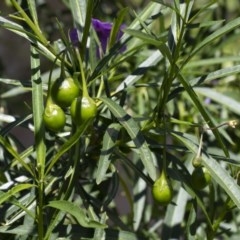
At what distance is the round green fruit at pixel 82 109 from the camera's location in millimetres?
733

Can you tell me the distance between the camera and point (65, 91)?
0.76 metres

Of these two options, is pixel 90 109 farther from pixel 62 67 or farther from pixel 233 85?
pixel 233 85

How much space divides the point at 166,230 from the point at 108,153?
0.24 metres

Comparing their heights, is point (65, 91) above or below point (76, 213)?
above

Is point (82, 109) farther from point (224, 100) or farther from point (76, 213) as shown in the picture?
point (224, 100)

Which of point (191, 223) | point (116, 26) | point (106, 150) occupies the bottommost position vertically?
point (191, 223)

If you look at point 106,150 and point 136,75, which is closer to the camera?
point 106,150

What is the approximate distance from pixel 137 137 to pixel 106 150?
39 mm

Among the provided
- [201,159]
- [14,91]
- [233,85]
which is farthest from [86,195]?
[233,85]

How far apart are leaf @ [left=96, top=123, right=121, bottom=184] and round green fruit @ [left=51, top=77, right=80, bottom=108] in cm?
6

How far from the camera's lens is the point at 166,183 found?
779mm

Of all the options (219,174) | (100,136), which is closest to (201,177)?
(219,174)

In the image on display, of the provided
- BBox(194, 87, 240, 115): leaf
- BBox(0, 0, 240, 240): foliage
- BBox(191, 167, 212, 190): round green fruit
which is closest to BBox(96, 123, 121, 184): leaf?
BBox(0, 0, 240, 240): foliage

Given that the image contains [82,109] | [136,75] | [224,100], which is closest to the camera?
[82,109]
